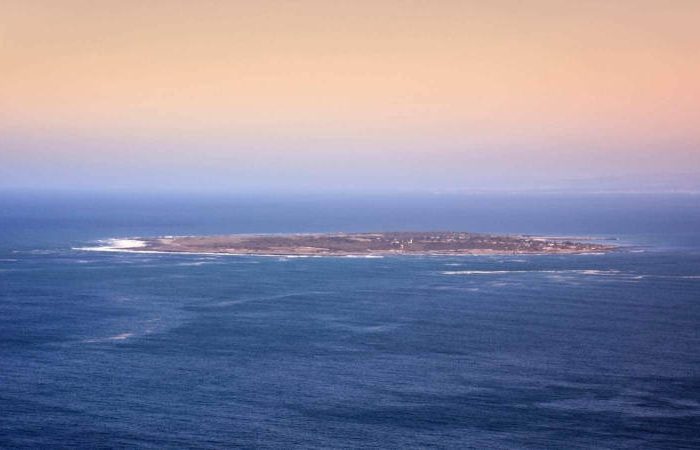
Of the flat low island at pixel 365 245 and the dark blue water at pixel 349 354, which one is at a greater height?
the flat low island at pixel 365 245

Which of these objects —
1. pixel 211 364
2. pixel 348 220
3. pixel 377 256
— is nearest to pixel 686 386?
pixel 211 364

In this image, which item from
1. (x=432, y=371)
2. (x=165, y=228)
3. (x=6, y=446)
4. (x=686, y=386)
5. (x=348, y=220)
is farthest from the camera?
(x=348, y=220)

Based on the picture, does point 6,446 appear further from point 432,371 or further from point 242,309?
point 242,309

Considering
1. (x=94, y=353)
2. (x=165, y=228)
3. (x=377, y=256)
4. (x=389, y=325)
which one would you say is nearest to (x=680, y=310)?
(x=389, y=325)

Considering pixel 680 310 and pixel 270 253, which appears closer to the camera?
pixel 680 310

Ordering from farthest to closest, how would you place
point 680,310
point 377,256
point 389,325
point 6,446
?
point 377,256 → point 680,310 → point 389,325 → point 6,446
